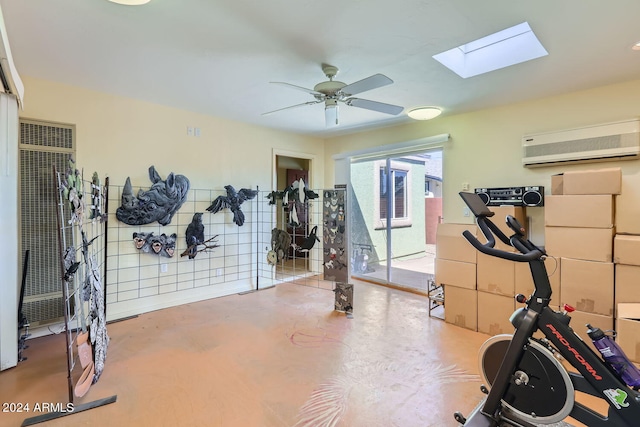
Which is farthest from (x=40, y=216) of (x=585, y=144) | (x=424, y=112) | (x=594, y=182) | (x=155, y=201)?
(x=585, y=144)

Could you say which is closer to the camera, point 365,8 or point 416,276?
point 365,8

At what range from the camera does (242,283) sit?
471 centimetres

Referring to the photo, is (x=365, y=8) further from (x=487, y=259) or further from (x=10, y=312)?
(x=10, y=312)

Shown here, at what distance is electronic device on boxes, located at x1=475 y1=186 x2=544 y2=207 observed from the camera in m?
3.27

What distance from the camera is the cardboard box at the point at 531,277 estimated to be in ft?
9.29

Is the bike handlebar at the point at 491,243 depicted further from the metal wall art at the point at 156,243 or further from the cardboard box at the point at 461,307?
the metal wall art at the point at 156,243

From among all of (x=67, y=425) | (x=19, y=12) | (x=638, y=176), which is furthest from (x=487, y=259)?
(x=19, y=12)

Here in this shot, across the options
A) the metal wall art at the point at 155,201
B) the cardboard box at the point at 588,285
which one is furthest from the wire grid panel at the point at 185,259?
the cardboard box at the point at 588,285

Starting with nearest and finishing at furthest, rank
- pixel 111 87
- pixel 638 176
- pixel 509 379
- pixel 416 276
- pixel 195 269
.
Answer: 1. pixel 509 379
2. pixel 638 176
3. pixel 111 87
4. pixel 195 269
5. pixel 416 276

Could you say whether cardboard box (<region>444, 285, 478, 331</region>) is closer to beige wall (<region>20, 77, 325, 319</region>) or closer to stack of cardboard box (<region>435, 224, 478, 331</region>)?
stack of cardboard box (<region>435, 224, 478, 331</region>)

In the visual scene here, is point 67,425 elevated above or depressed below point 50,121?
below

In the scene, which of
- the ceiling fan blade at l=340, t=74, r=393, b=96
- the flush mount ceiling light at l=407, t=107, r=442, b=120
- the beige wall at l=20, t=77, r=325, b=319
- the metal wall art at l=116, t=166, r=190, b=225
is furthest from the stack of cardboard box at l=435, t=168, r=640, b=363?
the metal wall art at l=116, t=166, r=190, b=225

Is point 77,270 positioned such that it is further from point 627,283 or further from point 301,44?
point 627,283

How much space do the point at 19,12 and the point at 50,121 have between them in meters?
1.36
